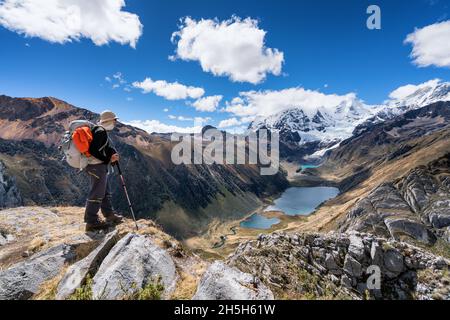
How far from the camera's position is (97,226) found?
14164 mm

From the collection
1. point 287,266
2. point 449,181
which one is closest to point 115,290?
point 287,266

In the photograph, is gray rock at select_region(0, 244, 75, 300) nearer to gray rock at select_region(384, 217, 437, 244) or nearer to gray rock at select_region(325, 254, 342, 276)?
gray rock at select_region(325, 254, 342, 276)

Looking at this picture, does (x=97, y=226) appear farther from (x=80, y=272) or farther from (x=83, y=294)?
(x=83, y=294)

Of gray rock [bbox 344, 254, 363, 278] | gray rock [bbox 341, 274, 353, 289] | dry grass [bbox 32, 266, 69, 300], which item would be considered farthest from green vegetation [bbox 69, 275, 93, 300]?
gray rock [bbox 344, 254, 363, 278]

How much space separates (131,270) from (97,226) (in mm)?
5970

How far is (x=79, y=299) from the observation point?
7.80 m

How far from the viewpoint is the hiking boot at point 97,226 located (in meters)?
14.0

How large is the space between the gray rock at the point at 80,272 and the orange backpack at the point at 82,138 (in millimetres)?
4247

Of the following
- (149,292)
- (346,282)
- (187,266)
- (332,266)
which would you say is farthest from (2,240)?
(346,282)

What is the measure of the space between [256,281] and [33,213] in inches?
754

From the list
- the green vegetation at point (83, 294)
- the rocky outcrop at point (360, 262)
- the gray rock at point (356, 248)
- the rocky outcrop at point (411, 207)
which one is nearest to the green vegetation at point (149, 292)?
the green vegetation at point (83, 294)

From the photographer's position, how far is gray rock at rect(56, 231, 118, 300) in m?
8.75

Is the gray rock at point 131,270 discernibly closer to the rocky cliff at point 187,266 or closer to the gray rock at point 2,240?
the rocky cliff at point 187,266

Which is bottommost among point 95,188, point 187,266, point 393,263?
point 393,263
